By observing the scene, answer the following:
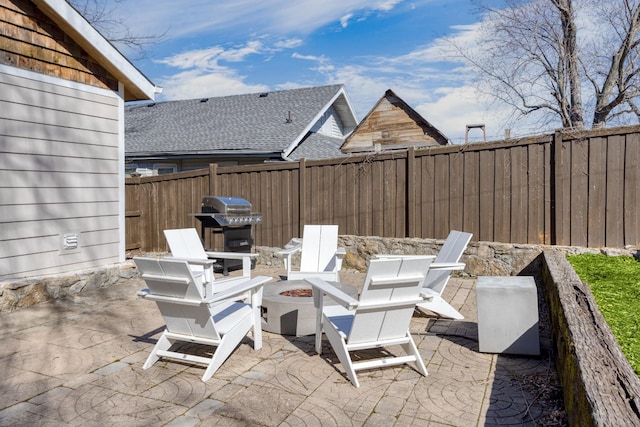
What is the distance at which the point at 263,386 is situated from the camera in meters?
3.17

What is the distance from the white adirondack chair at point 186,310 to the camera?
322cm

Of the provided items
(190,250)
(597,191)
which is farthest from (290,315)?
(597,191)

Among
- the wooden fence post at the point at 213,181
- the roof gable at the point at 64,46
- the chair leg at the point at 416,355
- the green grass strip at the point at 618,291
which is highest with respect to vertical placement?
the roof gable at the point at 64,46

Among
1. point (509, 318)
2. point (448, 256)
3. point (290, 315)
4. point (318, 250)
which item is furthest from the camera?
point (318, 250)

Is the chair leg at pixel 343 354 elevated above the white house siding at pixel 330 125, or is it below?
below

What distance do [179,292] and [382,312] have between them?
1.42 m

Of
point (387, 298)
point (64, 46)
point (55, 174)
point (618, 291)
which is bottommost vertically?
point (618, 291)

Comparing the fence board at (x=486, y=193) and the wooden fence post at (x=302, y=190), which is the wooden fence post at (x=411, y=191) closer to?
the fence board at (x=486, y=193)

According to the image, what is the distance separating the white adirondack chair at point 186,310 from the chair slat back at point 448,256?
2057 millimetres

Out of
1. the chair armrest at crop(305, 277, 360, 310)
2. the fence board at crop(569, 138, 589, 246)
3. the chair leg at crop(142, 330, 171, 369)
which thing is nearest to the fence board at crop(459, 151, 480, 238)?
the fence board at crop(569, 138, 589, 246)

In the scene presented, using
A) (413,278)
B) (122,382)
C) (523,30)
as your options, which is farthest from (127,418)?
(523,30)

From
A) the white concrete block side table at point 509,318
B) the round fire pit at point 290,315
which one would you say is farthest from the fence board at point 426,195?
the white concrete block side table at point 509,318

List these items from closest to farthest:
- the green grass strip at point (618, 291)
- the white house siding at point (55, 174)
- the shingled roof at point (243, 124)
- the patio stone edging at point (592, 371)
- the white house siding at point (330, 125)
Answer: the patio stone edging at point (592, 371) → the green grass strip at point (618, 291) → the white house siding at point (55, 174) → the shingled roof at point (243, 124) → the white house siding at point (330, 125)

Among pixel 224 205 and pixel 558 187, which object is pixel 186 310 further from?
pixel 558 187
